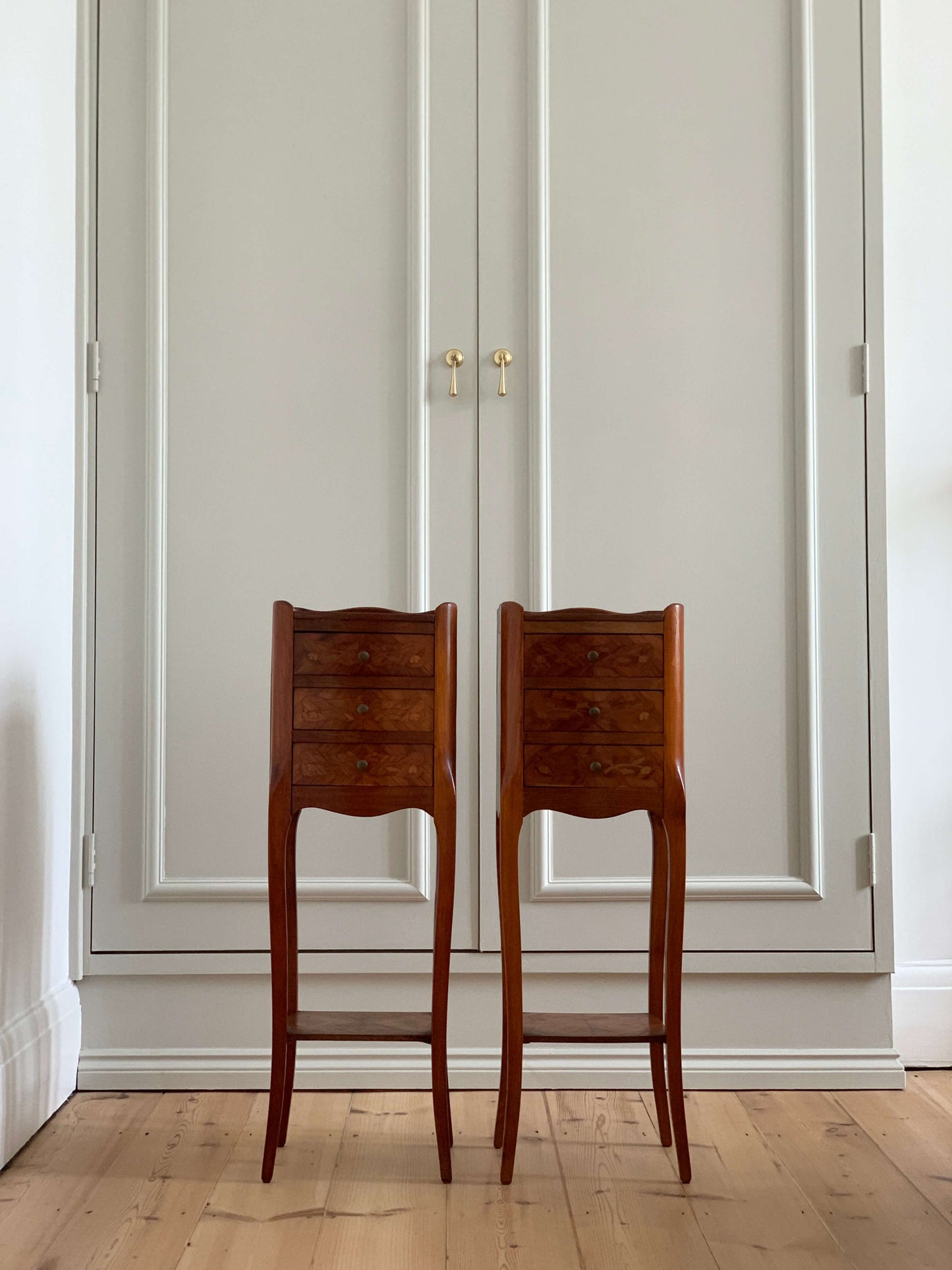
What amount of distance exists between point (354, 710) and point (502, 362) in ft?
2.70

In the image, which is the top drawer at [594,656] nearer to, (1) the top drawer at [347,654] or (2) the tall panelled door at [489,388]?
(1) the top drawer at [347,654]

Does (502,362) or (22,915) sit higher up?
(502,362)

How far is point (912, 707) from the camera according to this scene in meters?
2.21

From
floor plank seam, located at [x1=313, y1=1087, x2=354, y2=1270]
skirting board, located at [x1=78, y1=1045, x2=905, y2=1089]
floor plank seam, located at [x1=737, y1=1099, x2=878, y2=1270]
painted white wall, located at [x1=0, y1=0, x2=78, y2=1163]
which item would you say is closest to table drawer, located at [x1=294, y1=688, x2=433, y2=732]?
painted white wall, located at [x1=0, y1=0, x2=78, y2=1163]

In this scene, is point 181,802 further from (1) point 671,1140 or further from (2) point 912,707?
(2) point 912,707

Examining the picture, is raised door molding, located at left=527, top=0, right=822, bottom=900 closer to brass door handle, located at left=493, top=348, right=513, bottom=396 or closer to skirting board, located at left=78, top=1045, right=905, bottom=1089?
brass door handle, located at left=493, top=348, right=513, bottom=396

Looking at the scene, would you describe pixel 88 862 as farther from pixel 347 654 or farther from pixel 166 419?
pixel 166 419

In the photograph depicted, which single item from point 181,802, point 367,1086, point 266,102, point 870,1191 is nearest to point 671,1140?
point 870,1191

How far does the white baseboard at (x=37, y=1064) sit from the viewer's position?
1.69 m

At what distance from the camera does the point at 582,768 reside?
1.64 m

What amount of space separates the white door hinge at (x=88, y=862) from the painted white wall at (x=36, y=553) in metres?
0.03

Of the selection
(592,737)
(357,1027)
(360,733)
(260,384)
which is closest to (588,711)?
(592,737)

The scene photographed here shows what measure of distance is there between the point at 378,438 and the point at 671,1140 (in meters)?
1.39

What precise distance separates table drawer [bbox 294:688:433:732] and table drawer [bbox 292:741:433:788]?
3cm
